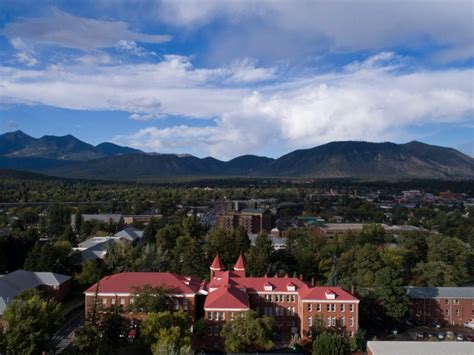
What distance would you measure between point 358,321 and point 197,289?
14.5 m

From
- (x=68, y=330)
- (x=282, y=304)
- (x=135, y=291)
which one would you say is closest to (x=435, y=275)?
(x=282, y=304)

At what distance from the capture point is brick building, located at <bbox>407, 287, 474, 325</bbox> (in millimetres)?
48688

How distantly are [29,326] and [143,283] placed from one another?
1205 centimetres

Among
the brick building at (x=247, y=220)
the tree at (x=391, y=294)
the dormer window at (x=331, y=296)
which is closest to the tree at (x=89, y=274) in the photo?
the dormer window at (x=331, y=296)

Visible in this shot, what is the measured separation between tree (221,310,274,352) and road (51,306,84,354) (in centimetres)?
1243

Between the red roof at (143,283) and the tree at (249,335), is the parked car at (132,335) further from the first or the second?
the tree at (249,335)

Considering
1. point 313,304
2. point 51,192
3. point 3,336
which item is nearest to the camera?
point 3,336

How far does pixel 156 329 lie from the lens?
34.9 metres

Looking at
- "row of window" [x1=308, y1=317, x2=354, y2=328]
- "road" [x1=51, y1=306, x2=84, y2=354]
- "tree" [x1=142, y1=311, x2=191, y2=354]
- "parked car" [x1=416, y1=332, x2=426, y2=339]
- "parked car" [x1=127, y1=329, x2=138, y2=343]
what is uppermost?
"tree" [x1=142, y1=311, x2=191, y2=354]

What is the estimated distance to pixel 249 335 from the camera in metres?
36.4

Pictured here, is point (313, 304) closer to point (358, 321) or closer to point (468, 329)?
point (358, 321)

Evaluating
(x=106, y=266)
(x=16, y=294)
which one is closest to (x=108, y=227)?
(x=106, y=266)

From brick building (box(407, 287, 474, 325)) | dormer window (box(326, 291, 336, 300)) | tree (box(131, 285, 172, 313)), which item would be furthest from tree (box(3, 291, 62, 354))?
brick building (box(407, 287, 474, 325))

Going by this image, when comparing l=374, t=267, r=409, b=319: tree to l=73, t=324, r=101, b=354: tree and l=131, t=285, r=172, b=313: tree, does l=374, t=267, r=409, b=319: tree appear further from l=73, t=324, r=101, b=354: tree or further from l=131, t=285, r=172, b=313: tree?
l=73, t=324, r=101, b=354: tree
